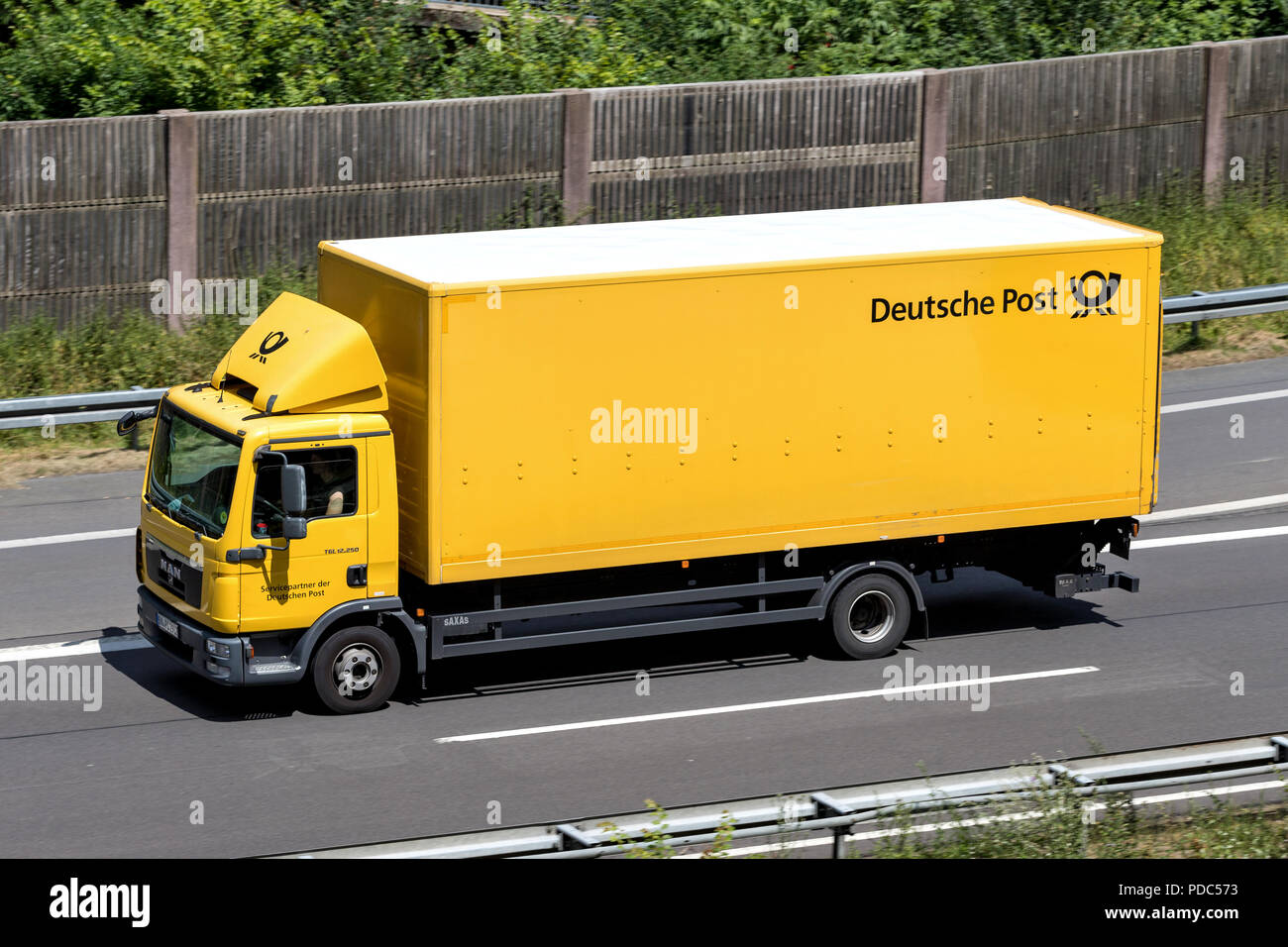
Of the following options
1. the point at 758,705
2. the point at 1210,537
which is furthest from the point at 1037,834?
the point at 1210,537

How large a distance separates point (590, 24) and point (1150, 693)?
15156mm

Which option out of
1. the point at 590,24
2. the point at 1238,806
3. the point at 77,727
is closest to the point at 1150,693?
the point at 1238,806

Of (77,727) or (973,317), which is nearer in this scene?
(77,727)

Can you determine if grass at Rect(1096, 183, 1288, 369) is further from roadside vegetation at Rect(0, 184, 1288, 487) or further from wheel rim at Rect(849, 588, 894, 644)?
wheel rim at Rect(849, 588, 894, 644)

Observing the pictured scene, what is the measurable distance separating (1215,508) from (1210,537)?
2.75 ft

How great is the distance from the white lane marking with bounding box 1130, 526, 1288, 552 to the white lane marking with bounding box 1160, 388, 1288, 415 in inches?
139

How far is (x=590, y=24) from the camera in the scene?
25.8 m

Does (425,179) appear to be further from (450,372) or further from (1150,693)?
(1150,693)

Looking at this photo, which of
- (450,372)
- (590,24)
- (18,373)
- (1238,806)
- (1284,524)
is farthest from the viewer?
(590,24)

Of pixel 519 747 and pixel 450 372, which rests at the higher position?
pixel 450 372

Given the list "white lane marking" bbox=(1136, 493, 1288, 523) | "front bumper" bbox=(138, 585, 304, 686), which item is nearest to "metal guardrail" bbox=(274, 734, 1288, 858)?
"front bumper" bbox=(138, 585, 304, 686)

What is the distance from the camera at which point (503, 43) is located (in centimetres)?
2444

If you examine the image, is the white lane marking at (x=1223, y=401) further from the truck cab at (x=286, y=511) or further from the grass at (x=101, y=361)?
the truck cab at (x=286, y=511)

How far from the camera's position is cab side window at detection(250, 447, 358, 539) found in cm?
1220
